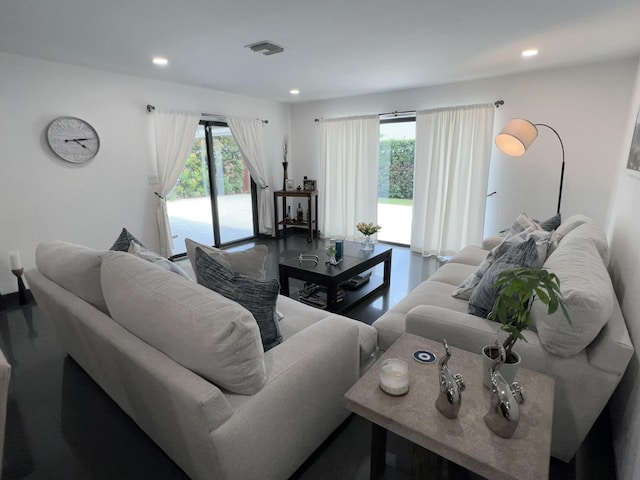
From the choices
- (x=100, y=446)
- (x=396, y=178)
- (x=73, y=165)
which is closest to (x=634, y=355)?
(x=100, y=446)

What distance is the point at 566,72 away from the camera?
3523 mm

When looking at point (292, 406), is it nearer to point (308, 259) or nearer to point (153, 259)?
point (153, 259)

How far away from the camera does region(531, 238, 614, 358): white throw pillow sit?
4.11 feet

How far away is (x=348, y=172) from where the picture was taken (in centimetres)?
536

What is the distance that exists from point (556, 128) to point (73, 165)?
5.26 meters

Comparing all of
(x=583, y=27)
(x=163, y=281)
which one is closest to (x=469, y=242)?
(x=583, y=27)

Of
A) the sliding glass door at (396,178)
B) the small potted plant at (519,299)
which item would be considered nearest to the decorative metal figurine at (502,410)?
the small potted plant at (519,299)

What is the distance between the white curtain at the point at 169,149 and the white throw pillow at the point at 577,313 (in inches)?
160

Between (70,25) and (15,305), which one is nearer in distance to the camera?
(70,25)

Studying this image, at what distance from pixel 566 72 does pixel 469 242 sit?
2126 millimetres

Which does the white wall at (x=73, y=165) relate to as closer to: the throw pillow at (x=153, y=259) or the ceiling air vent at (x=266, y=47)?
the ceiling air vent at (x=266, y=47)

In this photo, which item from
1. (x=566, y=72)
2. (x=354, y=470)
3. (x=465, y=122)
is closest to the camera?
(x=354, y=470)

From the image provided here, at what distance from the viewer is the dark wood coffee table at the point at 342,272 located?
110 inches

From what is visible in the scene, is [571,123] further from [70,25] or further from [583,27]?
[70,25]
